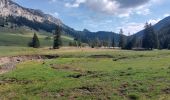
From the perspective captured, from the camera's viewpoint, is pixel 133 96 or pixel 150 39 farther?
pixel 150 39

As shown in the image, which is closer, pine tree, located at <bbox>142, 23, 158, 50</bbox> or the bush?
the bush

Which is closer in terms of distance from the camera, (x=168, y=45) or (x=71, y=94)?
(x=71, y=94)

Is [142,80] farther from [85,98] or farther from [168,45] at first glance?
[168,45]

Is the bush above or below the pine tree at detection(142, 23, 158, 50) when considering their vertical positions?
below

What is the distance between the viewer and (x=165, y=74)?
39.3 m

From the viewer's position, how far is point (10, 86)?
38.7 m

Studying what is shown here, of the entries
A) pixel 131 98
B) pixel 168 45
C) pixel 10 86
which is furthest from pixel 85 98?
pixel 168 45

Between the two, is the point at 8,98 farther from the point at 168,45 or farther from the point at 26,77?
the point at 168,45

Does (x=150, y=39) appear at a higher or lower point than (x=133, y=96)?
higher

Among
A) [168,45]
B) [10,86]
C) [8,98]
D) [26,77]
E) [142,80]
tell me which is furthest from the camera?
[168,45]

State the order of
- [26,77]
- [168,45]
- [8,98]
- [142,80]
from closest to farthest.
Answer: [8,98] → [142,80] → [26,77] → [168,45]

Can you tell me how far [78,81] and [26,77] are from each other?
10.0 metres

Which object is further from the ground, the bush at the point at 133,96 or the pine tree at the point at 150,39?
the pine tree at the point at 150,39

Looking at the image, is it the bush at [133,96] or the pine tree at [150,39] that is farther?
the pine tree at [150,39]
